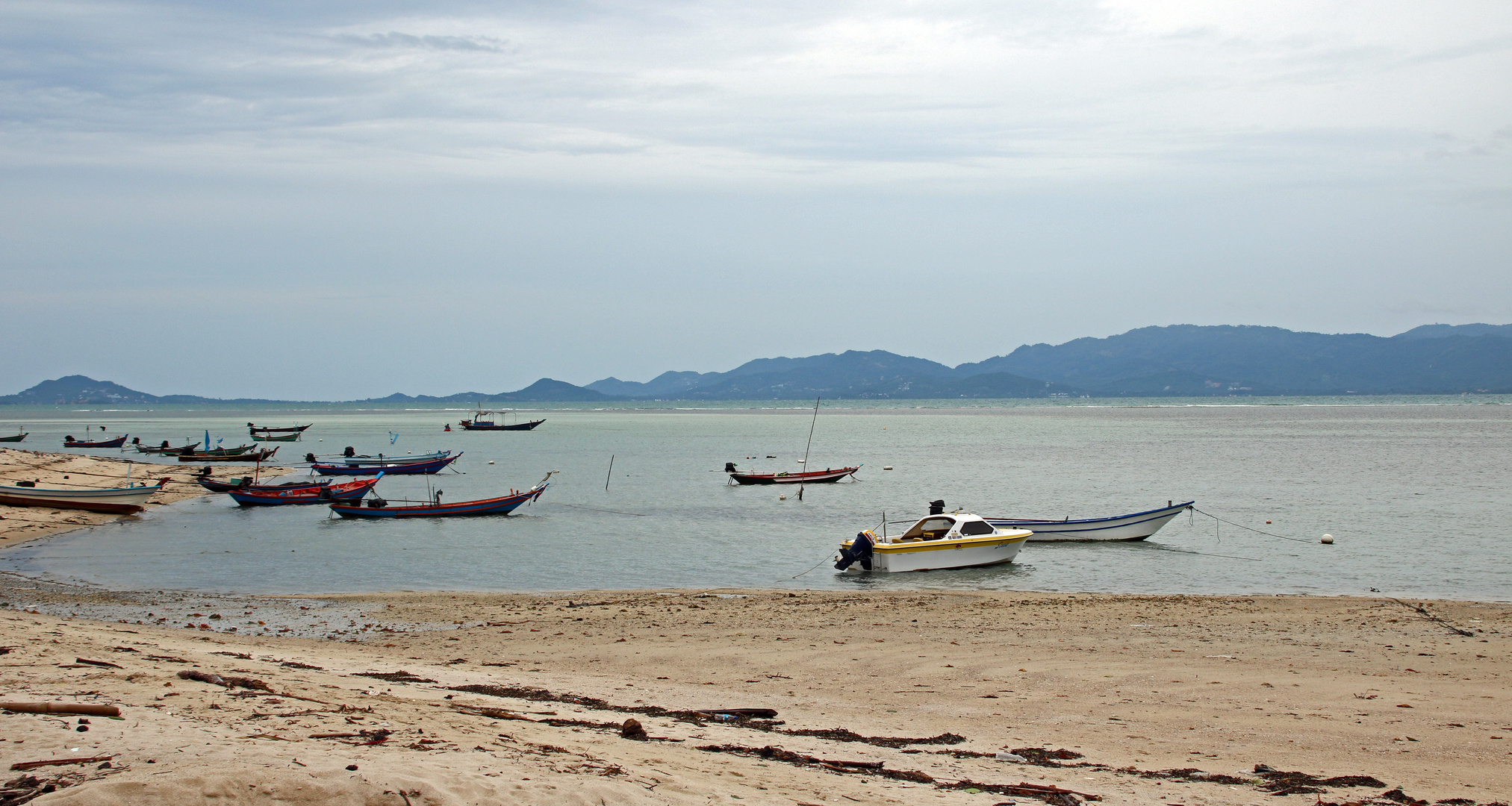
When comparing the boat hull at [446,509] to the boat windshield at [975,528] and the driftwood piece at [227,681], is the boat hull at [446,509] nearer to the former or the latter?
the boat windshield at [975,528]

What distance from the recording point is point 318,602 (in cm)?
2005

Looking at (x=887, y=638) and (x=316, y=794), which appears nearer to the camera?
(x=316, y=794)

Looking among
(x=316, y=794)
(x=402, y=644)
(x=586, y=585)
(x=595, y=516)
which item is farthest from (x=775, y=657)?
(x=595, y=516)

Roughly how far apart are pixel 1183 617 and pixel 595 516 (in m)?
26.2

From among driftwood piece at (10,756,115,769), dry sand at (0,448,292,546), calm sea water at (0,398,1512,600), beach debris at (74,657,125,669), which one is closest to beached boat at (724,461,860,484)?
calm sea water at (0,398,1512,600)

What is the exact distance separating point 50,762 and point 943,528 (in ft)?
→ 71.1

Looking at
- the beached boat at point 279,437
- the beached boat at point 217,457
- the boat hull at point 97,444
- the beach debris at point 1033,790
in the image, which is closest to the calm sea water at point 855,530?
the beach debris at point 1033,790

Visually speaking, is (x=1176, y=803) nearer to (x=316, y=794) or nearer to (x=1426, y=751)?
(x=1426, y=751)

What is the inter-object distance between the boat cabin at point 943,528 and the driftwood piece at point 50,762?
67.8ft

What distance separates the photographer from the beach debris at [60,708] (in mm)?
7668

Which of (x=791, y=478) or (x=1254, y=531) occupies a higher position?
(x=791, y=478)

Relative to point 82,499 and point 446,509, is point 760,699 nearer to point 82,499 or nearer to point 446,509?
point 446,509

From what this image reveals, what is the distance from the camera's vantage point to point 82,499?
36.9m

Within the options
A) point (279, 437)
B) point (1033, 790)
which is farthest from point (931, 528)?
point (279, 437)
